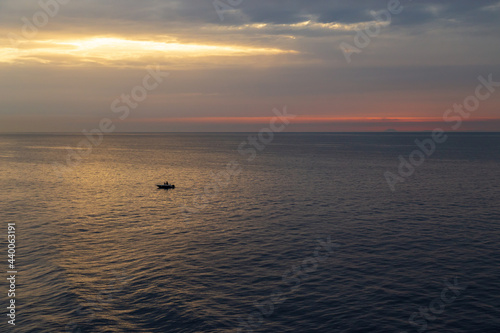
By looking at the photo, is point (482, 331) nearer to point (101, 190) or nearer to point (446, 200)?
point (446, 200)

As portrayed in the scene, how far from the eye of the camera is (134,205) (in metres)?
70.2

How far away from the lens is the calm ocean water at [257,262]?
2819 centimetres

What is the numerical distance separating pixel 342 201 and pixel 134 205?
40974 mm

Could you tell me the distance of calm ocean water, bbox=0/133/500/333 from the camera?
2819cm

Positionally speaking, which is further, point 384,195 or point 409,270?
point 384,195

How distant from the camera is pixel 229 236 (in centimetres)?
4909

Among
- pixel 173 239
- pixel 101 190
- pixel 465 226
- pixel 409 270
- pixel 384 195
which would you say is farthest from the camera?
pixel 101 190

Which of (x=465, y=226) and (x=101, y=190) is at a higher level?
(x=101, y=190)

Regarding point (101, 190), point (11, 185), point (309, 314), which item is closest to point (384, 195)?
point (309, 314)

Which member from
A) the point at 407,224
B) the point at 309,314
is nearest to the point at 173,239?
the point at 309,314

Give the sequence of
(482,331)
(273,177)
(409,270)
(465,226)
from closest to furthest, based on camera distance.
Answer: (482,331), (409,270), (465,226), (273,177)

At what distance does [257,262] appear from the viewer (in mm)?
39156

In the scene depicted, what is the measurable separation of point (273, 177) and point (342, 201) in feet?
127

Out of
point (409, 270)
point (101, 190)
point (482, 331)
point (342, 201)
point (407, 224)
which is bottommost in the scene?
point (482, 331)
